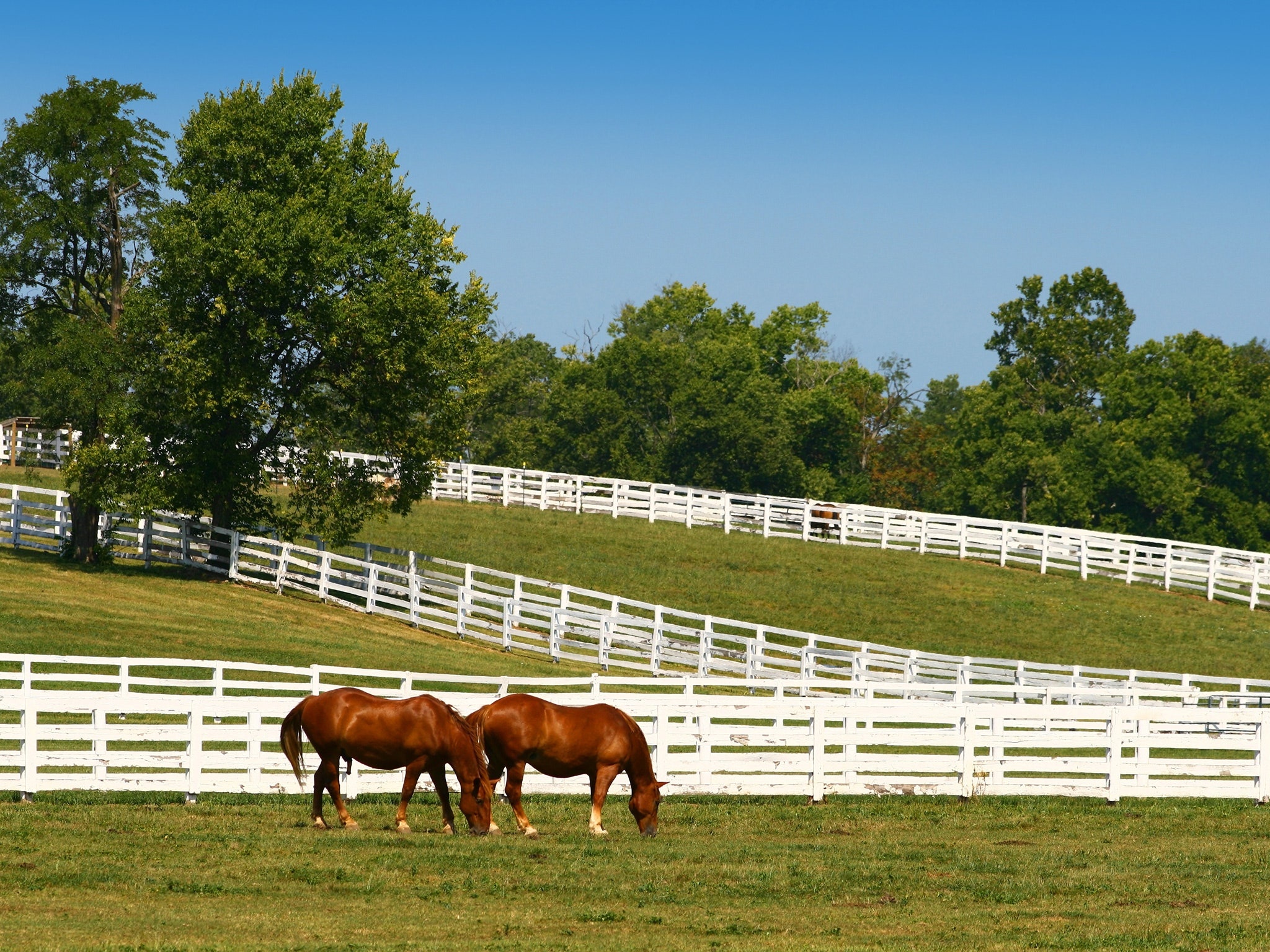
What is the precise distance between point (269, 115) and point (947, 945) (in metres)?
32.6

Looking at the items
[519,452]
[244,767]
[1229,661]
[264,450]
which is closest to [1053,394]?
[519,452]

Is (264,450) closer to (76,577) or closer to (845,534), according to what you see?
(76,577)

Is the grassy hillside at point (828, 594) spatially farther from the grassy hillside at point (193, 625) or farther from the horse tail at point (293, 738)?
the horse tail at point (293, 738)

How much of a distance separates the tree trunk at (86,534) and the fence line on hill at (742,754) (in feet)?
65.5

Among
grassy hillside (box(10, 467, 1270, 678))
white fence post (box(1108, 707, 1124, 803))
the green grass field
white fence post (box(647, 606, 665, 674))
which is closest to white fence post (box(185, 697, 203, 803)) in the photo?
the green grass field

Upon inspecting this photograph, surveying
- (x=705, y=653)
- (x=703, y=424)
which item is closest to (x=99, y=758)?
(x=705, y=653)

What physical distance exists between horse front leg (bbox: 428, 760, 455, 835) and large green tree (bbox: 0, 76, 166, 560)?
25.3m

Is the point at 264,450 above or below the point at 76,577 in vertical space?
above

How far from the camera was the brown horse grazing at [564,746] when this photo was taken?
603 inches

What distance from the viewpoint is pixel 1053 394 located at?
85438mm

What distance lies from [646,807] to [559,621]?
21.3m

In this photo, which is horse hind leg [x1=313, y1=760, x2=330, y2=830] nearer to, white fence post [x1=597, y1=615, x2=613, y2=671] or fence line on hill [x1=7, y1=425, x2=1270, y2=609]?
white fence post [x1=597, y1=615, x2=613, y2=671]

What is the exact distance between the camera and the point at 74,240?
Result: 40031mm

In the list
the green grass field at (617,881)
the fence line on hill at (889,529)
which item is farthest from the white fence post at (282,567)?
the green grass field at (617,881)
